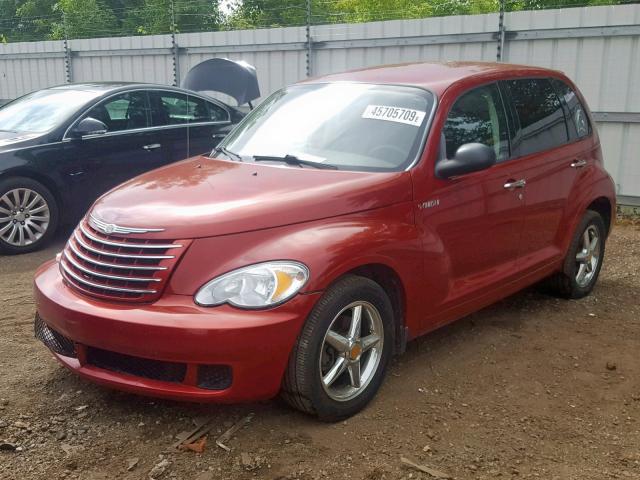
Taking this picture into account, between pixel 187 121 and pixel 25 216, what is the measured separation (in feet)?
6.94

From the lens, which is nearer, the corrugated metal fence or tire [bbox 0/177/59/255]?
tire [bbox 0/177/59/255]

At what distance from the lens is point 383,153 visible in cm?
405

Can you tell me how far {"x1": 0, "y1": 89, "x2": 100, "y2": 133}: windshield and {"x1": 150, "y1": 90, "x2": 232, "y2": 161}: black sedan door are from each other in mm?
724

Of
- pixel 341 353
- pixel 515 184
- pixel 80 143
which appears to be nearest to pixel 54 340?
pixel 341 353

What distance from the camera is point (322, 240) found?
338 cm

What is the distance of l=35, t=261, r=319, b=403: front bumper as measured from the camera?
10.1 ft

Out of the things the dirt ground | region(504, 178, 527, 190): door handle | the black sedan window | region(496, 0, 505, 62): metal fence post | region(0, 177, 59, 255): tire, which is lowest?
the dirt ground

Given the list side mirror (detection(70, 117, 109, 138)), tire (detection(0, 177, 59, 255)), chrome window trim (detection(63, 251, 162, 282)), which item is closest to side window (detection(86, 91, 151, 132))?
side mirror (detection(70, 117, 109, 138))

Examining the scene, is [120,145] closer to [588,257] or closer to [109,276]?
[109,276]

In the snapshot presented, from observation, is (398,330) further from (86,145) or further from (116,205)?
(86,145)

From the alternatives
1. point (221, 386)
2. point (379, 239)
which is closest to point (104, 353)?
point (221, 386)

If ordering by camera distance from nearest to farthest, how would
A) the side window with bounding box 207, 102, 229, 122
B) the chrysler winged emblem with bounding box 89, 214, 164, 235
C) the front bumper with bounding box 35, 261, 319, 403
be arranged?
the front bumper with bounding box 35, 261, 319, 403 < the chrysler winged emblem with bounding box 89, 214, 164, 235 < the side window with bounding box 207, 102, 229, 122

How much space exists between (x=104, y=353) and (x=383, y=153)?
71.8 inches

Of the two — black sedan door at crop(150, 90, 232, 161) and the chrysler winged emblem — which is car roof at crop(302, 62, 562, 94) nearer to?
the chrysler winged emblem
